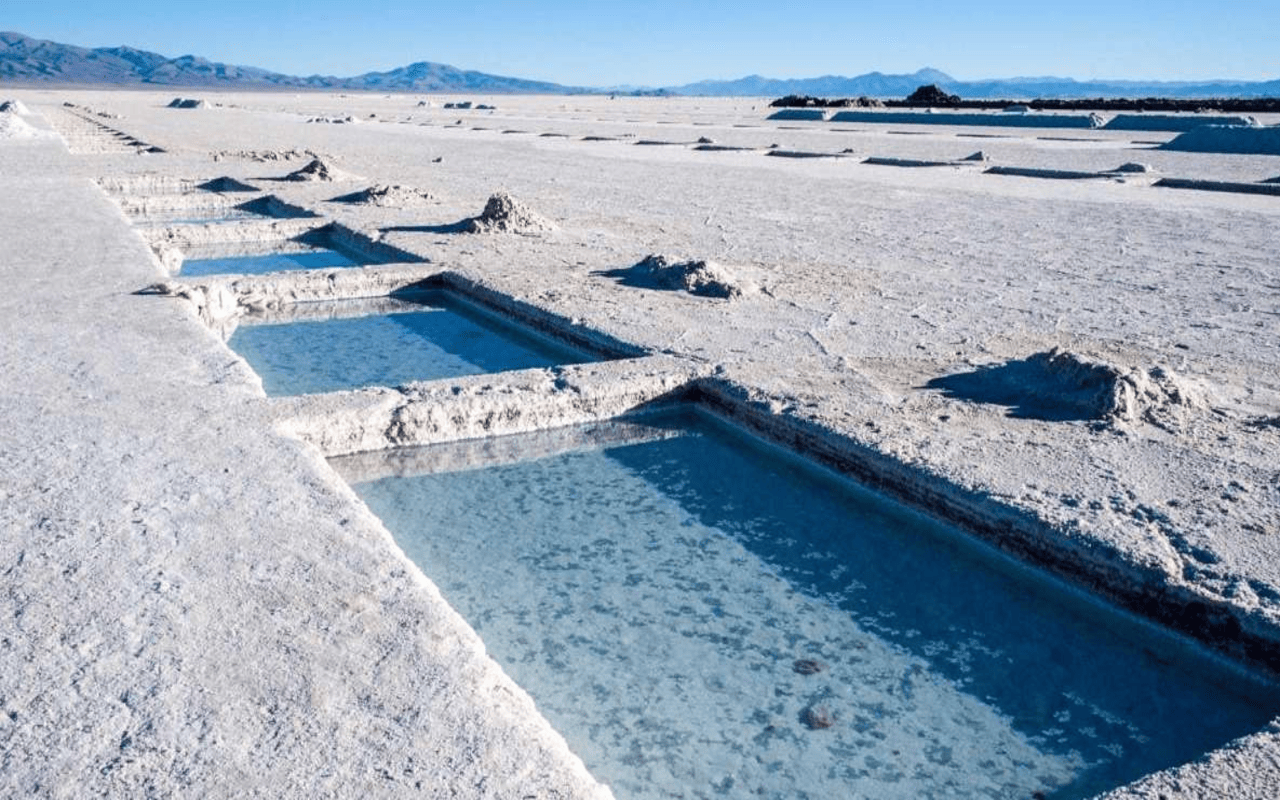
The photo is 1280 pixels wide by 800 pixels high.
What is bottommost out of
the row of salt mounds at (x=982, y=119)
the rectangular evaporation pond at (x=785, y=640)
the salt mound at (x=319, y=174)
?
the row of salt mounds at (x=982, y=119)

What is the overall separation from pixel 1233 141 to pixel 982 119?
48.6ft

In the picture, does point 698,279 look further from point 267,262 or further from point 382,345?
point 267,262

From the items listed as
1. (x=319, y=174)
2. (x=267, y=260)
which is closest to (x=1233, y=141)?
(x=319, y=174)

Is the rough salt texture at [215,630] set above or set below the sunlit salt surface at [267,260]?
above

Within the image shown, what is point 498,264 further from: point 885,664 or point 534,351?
point 885,664

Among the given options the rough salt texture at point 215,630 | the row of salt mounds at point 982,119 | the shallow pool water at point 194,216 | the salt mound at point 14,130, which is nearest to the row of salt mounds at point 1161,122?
the row of salt mounds at point 982,119

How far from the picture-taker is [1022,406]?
4109 millimetres

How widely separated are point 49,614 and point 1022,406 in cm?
326

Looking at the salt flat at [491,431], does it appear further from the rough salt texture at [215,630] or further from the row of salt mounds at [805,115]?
the row of salt mounds at [805,115]

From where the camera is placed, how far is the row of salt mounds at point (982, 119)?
96.3 feet

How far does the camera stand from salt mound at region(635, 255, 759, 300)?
6.04 m

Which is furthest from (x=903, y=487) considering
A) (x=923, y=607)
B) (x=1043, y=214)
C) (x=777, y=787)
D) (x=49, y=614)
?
(x=1043, y=214)

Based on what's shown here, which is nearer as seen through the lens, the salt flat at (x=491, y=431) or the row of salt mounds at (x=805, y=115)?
the salt flat at (x=491, y=431)

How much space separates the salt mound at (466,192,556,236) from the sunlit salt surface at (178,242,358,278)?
1004 millimetres
